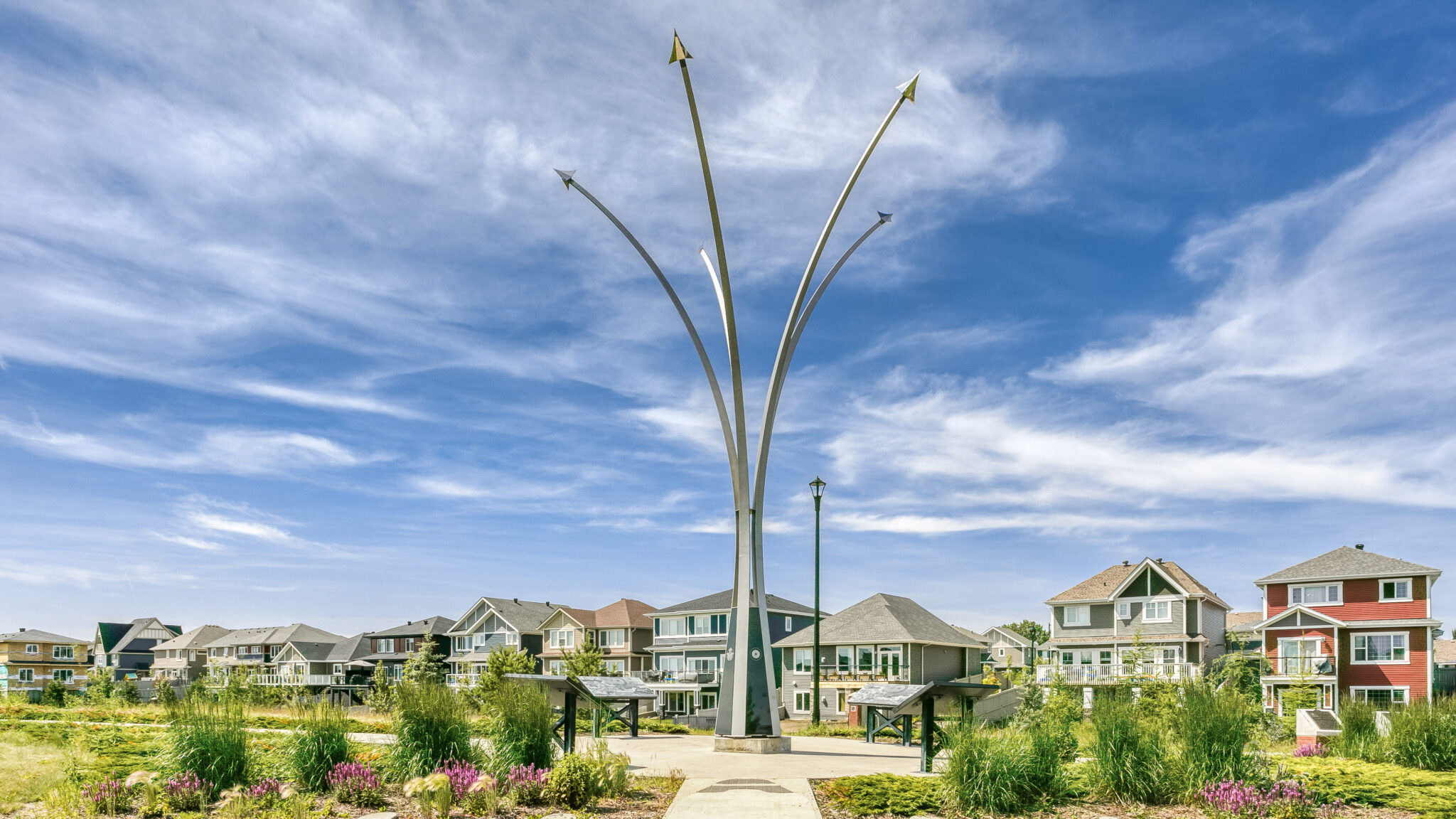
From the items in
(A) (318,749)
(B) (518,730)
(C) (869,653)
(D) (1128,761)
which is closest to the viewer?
(D) (1128,761)

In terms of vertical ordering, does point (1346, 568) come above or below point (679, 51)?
below

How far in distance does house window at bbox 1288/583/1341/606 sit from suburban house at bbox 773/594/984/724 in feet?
49.6

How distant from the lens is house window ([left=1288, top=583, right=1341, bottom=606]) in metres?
43.4

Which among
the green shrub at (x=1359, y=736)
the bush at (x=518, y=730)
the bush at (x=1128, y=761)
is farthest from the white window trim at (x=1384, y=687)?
the bush at (x=518, y=730)

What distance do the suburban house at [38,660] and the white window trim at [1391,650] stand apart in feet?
327

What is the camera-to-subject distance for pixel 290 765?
1207cm

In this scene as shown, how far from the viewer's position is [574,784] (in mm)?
11688

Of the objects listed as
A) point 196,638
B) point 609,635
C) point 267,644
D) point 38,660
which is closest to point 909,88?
point 609,635

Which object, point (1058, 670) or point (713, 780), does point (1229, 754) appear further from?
point (1058, 670)

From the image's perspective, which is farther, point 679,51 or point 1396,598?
point 1396,598

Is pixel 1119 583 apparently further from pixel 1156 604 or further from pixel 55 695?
pixel 55 695

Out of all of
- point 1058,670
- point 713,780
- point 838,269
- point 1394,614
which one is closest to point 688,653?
point 1058,670

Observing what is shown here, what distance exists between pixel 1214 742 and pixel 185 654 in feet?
349

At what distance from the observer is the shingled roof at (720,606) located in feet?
189
